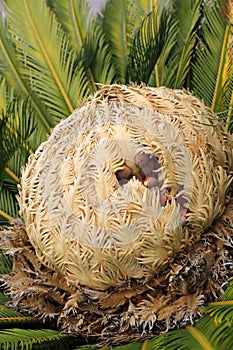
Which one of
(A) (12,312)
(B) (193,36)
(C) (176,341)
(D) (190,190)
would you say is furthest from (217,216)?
(B) (193,36)

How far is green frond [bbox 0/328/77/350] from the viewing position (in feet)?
3.82

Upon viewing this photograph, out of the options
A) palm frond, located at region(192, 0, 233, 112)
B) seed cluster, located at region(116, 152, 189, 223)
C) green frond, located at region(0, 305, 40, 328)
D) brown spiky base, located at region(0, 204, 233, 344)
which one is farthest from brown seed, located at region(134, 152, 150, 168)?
palm frond, located at region(192, 0, 233, 112)

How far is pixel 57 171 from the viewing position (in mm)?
1350

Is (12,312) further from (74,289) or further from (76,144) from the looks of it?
(76,144)

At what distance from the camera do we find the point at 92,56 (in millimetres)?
1858

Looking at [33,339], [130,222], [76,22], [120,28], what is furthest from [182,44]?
[33,339]

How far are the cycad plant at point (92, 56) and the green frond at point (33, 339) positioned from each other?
14.1 inches

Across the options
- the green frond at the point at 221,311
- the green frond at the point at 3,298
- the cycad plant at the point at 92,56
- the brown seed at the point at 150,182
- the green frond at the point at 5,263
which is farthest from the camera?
the cycad plant at the point at 92,56

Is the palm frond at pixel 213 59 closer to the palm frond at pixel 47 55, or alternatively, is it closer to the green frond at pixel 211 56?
the green frond at pixel 211 56

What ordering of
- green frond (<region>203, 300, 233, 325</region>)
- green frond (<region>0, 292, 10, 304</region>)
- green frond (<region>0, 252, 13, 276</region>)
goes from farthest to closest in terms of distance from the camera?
green frond (<region>0, 252, 13, 276</region>) < green frond (<region>0, 292, 10, 304</region>) < green frond (<region>203, 300, 233, 325</region>)

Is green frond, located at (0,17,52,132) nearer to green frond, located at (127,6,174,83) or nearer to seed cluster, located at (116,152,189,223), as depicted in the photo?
green frond, located at (127,6,174,83)

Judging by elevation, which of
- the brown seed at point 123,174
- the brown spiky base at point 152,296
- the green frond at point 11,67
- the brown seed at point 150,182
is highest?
the green frond at point 11,67

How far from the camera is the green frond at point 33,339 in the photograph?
1164 millimetres

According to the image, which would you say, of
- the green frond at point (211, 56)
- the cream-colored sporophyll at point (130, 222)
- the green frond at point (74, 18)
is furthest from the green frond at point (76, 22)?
the cream-colored sporophyll at point (130, 222)
